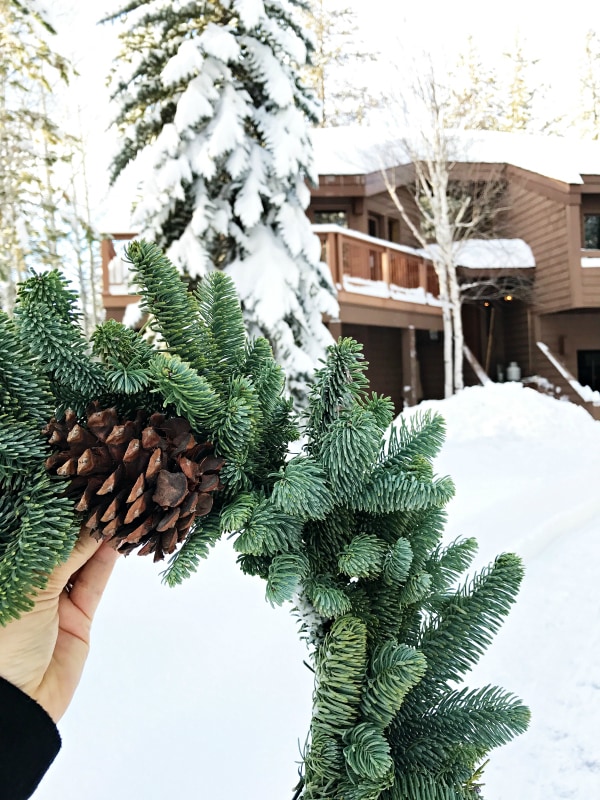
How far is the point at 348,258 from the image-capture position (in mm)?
13703

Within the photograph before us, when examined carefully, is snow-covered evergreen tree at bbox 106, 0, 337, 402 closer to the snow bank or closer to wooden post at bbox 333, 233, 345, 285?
the snow bank

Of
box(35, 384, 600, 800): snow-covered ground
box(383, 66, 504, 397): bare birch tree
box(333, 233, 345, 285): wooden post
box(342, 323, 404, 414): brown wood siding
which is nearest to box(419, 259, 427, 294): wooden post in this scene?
box(383, 66, 504, 397): bare birch tree

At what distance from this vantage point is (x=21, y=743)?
88 cm

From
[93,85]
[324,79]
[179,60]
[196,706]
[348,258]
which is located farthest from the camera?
[324,79]

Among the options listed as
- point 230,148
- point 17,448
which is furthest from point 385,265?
point 17,448

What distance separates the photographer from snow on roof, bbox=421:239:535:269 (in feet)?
57.7

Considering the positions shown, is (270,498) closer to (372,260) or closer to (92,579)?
(92,579)

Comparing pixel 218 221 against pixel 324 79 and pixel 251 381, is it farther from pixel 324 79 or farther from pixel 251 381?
pixel 324 79

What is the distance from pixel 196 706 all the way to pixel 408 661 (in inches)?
67.6

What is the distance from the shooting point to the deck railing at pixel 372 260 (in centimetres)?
1283

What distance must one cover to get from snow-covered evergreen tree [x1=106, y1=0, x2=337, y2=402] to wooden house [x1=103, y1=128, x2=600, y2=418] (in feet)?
20.2

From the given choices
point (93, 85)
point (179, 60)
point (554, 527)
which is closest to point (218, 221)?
point (179, 60)

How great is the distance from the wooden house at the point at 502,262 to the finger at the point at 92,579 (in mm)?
13413

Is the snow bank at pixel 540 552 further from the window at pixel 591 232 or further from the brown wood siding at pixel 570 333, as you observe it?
the window at pixel 591 232
